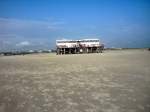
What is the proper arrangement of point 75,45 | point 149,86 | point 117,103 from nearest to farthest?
point 117,103 → point 149,86 → point 75,45

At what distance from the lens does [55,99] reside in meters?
7.00

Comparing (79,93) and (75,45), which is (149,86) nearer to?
(79,93)

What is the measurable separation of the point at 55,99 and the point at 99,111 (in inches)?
80.9

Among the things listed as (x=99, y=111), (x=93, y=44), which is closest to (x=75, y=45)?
(x=93, y=44)

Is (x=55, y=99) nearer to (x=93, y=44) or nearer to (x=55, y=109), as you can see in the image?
(x=55, y=109)

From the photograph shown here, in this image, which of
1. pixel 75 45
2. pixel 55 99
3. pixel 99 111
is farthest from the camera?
pixel 75 45

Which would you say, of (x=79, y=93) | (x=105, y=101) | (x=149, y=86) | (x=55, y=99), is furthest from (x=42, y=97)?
(x=149, y=86)

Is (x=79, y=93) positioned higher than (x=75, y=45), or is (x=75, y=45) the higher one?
(x=75, y=45)

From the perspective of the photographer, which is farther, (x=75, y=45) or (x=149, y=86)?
(x=75, y=45)

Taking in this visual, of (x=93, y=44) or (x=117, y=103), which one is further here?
(x=93, y=44)

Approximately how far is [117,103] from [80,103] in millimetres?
1234

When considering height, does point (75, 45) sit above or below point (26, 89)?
above

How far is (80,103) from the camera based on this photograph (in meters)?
6.36

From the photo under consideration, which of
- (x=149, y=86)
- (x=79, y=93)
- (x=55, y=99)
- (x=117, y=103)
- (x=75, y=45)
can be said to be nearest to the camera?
(x=117, y=103)
